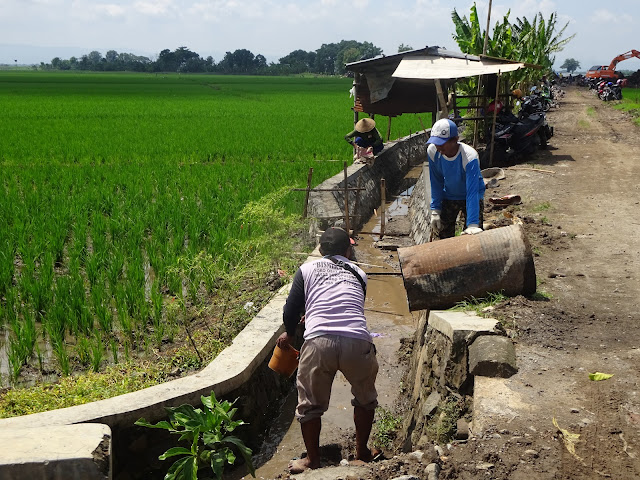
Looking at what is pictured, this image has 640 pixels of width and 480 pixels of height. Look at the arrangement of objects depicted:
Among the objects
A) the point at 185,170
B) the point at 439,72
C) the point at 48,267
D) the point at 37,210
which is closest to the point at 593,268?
the point at 48,267

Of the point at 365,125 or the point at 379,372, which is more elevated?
the point at 365,125

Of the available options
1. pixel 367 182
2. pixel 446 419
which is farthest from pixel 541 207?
pixel 446 419

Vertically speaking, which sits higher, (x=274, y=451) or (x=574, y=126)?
(x=574, y=126)

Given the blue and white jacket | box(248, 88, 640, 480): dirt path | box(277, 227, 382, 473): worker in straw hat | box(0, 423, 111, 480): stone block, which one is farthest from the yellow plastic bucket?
the blue and white jacket

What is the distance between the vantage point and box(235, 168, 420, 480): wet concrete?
3.85 m

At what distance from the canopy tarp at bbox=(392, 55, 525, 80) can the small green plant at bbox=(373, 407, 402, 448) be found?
638 centimetres

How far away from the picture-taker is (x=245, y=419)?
383 cm

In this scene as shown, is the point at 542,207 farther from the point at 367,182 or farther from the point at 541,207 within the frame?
the point at 367,182

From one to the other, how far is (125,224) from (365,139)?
4.64m

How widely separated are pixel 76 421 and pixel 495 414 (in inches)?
77.1

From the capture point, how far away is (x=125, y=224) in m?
7.27

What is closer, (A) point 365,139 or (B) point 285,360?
(B) point 285,360

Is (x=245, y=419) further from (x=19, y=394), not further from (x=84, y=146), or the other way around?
(x=84, y=146)

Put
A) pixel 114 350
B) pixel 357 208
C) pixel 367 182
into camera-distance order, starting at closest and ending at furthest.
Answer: pixel 114 350 → pixel 357 208 → pixel 367 182
